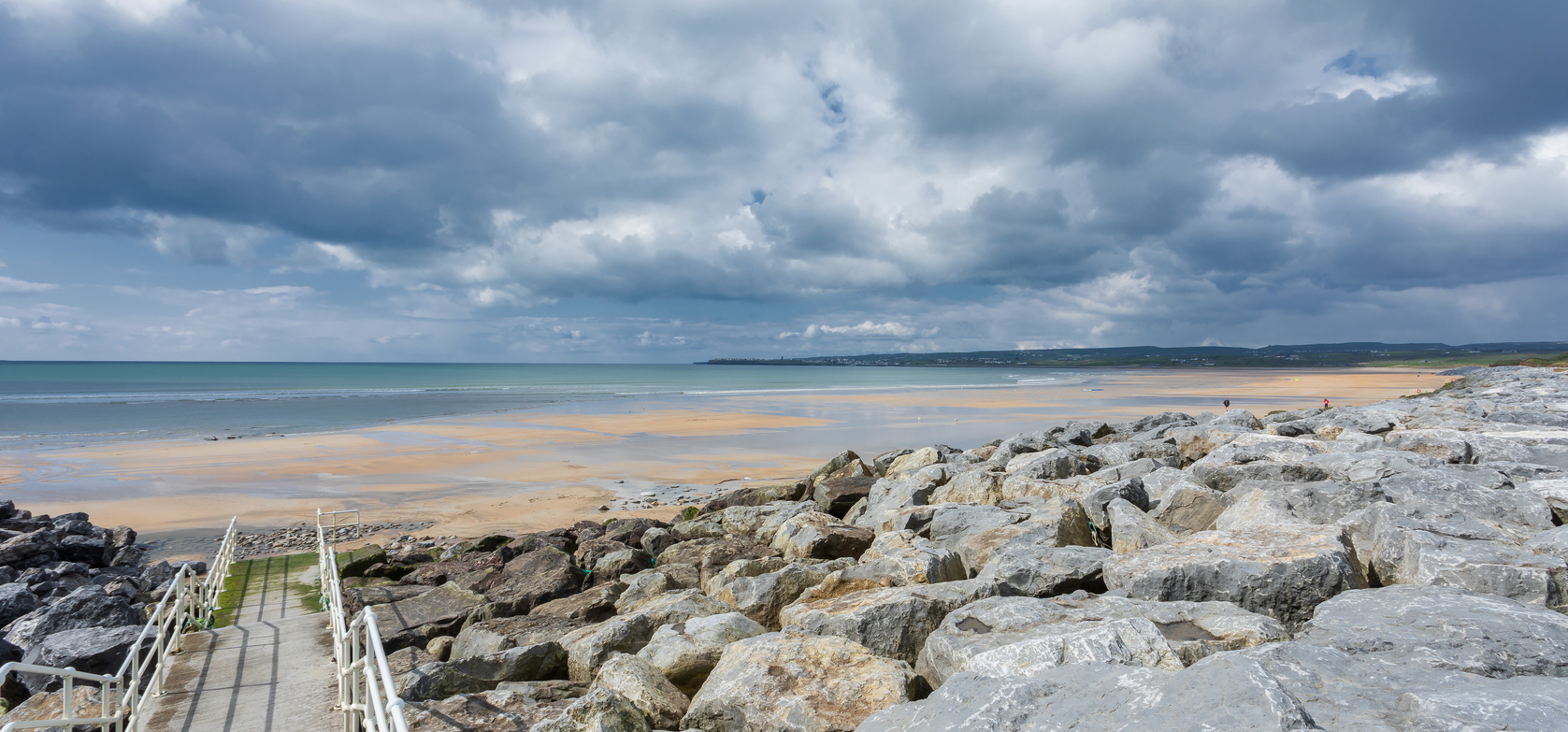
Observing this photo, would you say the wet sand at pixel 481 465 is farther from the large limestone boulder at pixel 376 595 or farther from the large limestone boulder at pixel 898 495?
the large limestone boulder at pixel 898 495

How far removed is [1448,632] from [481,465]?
27516 mm

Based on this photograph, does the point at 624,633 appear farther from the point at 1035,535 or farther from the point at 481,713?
the point at 1035,535

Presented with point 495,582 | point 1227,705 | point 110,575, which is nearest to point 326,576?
point 495,582

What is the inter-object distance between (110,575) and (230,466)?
17.0 m

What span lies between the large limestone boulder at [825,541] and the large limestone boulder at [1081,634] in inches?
196

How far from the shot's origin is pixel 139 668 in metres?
6.29

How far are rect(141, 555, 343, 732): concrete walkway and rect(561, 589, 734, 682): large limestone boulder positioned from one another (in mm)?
2046

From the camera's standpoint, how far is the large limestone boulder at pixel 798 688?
5.05 meters

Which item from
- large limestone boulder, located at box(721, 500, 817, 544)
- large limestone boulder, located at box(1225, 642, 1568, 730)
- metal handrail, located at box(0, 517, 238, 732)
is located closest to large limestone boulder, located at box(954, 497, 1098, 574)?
large limestone boulder, located at box(1225, 642, 1568, 730)

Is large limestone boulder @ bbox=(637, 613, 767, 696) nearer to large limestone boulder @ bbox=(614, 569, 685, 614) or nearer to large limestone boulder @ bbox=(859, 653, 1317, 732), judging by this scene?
large limestone boulder @ bbox=(614, 569, 685, 614)

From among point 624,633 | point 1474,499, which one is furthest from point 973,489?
point 624,633

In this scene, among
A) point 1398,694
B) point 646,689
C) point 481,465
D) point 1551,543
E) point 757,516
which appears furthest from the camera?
point 481,465

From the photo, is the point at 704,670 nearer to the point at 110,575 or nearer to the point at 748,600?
the point at 748,600

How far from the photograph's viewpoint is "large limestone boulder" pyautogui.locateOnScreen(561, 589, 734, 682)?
695 centimetres
